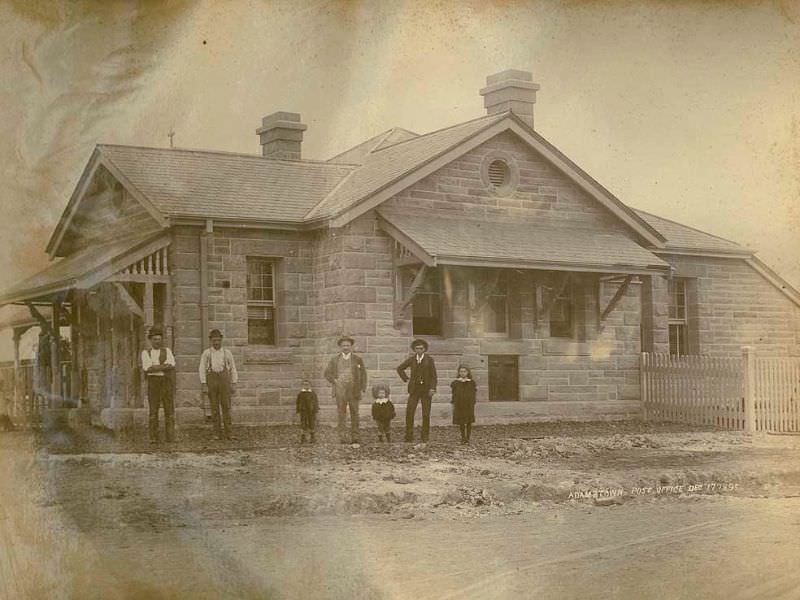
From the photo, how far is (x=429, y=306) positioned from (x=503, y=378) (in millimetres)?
657

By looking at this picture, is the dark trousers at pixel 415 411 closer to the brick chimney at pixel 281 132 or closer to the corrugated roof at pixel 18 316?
the brick chimney at pixel 281 132

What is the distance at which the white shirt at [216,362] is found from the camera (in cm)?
640

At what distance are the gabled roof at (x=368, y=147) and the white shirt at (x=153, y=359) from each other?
149 cm

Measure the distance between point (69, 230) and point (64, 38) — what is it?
1035 millimetres

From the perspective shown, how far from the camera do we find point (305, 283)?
6.88 m

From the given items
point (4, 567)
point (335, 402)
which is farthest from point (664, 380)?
point (4, 567)

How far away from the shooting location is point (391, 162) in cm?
710

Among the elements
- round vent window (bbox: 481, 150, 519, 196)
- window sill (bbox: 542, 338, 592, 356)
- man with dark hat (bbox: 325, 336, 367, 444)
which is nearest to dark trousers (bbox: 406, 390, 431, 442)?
man with dark hat (bbox: 325, 336, 367, 444)

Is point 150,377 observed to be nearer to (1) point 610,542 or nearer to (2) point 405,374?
(2) point 405,374

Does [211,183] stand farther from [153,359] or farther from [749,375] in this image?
[749,375]

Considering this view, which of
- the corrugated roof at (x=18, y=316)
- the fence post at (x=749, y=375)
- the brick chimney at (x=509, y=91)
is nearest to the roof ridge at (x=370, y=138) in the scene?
the brick chimney at (x=509, y=91)

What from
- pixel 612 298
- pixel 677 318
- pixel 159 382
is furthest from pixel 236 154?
pixel 677 318

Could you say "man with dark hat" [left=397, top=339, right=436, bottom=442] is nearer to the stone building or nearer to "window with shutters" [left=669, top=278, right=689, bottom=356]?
the stone building

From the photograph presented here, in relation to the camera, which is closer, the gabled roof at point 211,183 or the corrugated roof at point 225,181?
the gabled roof at point 211,183
